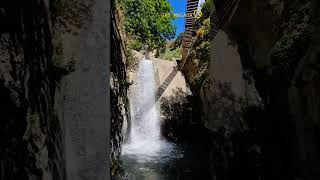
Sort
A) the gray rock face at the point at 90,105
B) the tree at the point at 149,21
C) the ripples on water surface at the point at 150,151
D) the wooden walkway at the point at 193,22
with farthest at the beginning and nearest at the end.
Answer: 1. the tree at the point at 149,21
2. the ripples on water surface at the point at 150,151
3. the wooden walkway at the point at 193,22
4. the gray rock face at the point at 90,105

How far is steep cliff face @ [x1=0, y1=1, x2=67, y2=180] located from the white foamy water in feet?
43.3

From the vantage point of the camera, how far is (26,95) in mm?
4137

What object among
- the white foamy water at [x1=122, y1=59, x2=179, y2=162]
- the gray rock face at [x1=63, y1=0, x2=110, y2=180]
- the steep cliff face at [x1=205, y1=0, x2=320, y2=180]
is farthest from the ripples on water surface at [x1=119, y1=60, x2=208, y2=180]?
the gray rock face at [x1=63, y1=0, x2=110, y2=180]

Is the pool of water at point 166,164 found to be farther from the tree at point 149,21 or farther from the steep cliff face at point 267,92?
the tree at point 149,21

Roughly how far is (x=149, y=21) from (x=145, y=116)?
11.1 m

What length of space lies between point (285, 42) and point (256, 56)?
128 centimetres

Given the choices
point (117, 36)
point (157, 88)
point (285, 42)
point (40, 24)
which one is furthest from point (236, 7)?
point (157, 88)

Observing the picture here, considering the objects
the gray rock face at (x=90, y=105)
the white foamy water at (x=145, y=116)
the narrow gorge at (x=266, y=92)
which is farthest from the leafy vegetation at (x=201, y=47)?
the gray rock face at (x=90, y=105)

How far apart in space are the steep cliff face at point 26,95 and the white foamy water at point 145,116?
1319 cm

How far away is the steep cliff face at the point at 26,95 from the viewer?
3.64 meters

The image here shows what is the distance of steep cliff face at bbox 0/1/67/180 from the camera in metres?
3.64

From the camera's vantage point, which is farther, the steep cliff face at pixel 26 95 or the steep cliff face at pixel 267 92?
the steep cliff face at pixel 267 92

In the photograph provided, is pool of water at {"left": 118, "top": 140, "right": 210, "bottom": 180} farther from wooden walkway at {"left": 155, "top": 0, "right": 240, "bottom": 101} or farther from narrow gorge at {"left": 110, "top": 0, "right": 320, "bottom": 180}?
narrow gorge at {"left": 110, "top": 0, "right": 320, "bottom": 180}

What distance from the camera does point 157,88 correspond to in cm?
2148
